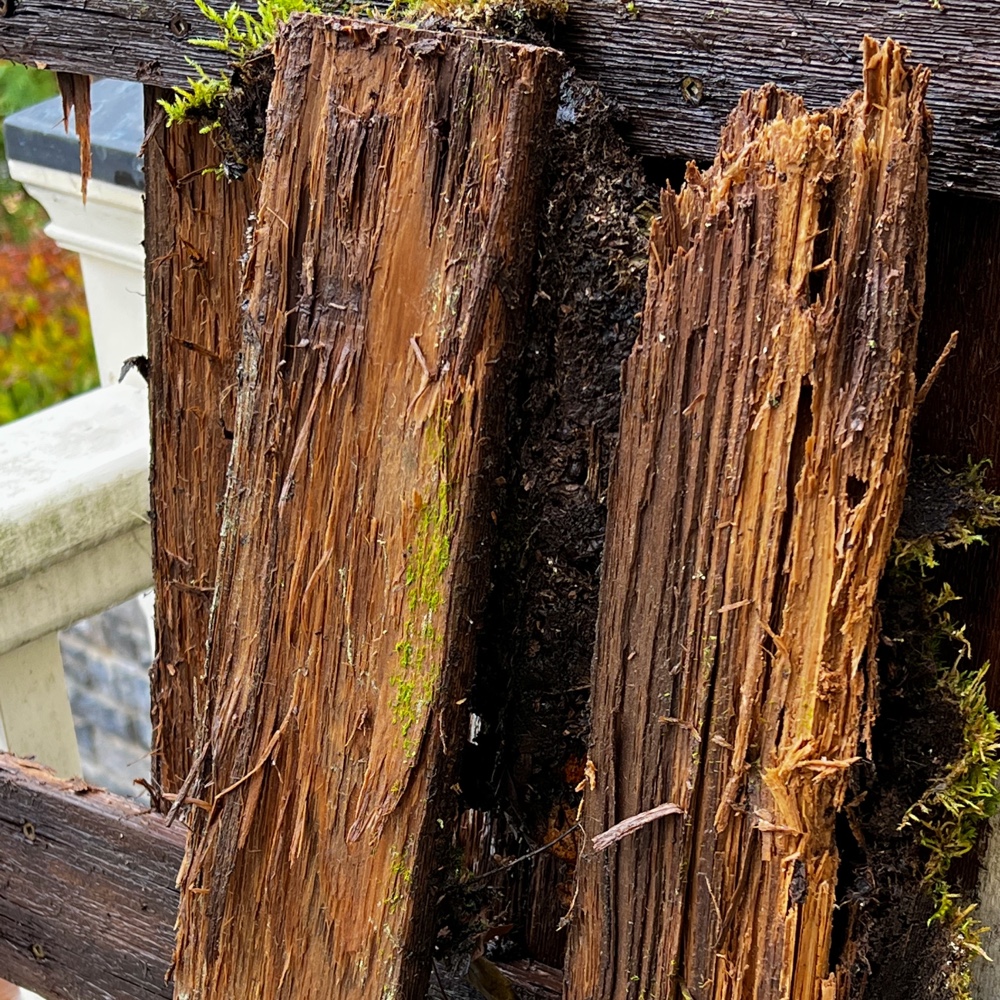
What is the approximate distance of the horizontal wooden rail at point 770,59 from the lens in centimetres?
84

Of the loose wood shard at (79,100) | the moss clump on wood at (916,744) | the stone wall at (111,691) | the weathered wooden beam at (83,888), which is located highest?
the loose wood shard at (79,100)

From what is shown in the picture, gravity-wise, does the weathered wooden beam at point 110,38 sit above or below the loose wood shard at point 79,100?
above

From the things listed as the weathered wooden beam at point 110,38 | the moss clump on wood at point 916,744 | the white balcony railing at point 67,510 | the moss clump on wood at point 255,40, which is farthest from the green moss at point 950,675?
the white balcony railing at point 67,510

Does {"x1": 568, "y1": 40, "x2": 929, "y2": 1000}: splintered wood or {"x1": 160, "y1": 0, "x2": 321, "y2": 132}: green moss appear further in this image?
{"x1": 160, "y1": 0, "x2": 321, "y2": 132}: green moss

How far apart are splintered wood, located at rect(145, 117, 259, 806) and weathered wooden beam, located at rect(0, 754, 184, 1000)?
88 millimetres

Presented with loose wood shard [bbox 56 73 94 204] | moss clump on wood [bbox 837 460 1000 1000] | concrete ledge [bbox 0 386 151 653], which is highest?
loose wood shard [bbox 56 73 94 204]

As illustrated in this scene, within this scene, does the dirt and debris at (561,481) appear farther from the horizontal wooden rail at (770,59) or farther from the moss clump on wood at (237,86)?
the moss clump on wood at (237,86)

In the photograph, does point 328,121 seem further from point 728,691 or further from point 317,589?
point 728,691

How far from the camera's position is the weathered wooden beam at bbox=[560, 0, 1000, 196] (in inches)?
33.2

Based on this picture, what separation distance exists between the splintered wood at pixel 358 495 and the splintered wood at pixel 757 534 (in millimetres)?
143

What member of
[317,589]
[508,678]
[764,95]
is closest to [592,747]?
[508,678]

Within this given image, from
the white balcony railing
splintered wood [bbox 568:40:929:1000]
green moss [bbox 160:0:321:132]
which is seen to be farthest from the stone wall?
splintered wood [bbox 568:40:929:1000]

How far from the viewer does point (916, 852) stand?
0.96m

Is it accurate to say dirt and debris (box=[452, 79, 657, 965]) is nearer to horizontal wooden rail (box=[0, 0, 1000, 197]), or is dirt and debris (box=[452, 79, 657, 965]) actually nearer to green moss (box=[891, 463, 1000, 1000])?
horizontal wooden rail (box=[0, 0, 1000, 197])
